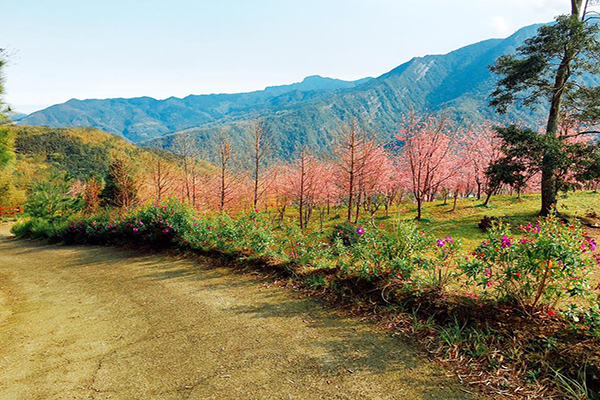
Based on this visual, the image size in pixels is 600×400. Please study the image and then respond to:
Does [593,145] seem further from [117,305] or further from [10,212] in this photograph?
[10,212]

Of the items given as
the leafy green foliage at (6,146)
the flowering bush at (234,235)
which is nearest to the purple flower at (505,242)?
the flowering bush at (234,235)

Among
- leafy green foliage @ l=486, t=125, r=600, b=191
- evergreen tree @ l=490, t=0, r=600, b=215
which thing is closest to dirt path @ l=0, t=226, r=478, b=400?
leafy green foliage @ l=486, t=125, r=600, b=191

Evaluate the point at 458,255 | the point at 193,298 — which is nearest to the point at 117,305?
the point at 193,298

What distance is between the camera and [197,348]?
326 cm

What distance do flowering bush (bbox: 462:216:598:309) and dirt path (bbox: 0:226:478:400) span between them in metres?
1.33

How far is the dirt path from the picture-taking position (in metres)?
2.60

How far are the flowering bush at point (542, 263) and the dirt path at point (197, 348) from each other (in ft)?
4.36

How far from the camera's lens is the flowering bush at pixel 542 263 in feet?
8.93

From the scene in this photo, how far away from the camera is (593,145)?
38.1 feet

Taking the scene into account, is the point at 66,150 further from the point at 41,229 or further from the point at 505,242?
the point at 505,242

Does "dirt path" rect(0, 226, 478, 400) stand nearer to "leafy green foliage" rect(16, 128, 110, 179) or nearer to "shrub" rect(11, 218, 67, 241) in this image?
"shrub" rect(11, 218, 67, 241)

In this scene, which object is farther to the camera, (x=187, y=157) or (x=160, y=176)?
(x=187, y=157)

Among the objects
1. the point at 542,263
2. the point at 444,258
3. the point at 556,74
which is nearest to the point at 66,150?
the point at 556,74

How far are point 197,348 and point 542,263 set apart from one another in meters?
3.72
